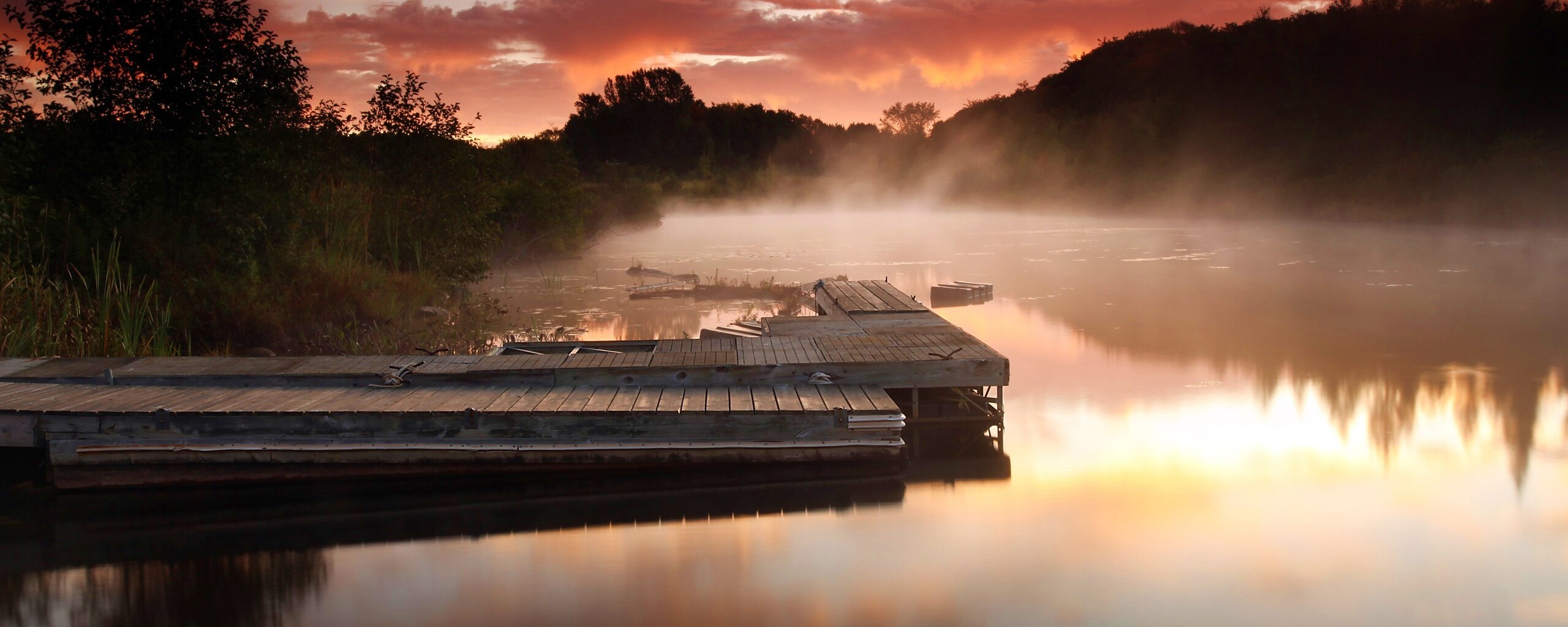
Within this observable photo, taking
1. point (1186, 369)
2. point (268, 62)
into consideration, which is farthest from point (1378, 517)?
point (268, 62)

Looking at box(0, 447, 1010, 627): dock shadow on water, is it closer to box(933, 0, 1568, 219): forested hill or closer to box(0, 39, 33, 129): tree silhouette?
box(0, 39, 33, 129): tree silhouette

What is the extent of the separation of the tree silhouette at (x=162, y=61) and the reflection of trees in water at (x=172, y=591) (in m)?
5.68

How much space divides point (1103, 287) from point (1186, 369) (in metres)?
7.05

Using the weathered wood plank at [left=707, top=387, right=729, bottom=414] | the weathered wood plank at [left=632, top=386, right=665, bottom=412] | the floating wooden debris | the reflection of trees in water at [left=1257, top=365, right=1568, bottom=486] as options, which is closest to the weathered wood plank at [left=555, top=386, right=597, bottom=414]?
the weathered wood plank at [left=632, top=386, right=665, bottom=412]

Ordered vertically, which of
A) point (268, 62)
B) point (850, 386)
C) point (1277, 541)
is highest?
point (268, 62)

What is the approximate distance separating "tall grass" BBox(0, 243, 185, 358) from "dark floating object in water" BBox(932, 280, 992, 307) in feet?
31.6

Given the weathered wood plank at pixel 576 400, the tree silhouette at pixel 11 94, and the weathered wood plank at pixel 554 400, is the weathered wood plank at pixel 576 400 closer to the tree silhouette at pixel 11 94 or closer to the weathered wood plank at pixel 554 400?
the weathered wood plank at pixel 554 400

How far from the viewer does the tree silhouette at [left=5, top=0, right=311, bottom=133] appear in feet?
30.3

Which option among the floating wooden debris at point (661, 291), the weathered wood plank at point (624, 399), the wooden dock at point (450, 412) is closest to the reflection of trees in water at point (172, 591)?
the wooden dock at point (450, 412)

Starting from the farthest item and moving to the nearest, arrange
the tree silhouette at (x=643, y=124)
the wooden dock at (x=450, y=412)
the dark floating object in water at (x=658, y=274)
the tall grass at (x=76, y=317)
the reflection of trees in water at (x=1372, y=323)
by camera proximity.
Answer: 1. the tree silhouette at (x=643, y=124)
2. the dark floating object in water at (x=658, y=274)
3. the reflection of trees in water at (x=1372, y=323)
4. the tall grass at (x=76, y=317)
5. the wooden dock at (x=450, y=412)

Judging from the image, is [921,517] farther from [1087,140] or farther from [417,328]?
[1087,140]

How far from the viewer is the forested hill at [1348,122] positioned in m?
Result: 29.7

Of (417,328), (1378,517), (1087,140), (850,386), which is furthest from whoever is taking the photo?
(1087,140)

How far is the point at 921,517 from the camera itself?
19.6 feet
